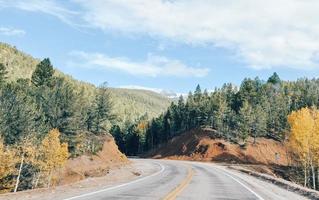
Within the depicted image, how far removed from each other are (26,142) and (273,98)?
353 feet

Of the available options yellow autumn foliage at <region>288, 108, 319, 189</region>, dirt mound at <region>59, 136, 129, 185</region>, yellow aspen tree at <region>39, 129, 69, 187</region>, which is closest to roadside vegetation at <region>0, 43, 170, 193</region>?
yellow aspen tree at <region>39, 129, 69, 187</region>

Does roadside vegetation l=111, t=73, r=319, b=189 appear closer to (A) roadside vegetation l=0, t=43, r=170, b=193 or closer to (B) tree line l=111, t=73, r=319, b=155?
(B) tree line l=111, t=73, r=319, b=155

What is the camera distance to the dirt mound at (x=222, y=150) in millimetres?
Answer: 112750

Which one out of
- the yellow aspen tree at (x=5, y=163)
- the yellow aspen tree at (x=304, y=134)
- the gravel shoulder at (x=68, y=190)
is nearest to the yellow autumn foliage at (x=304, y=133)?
the yellow aspen tree at (x=304, y=134)

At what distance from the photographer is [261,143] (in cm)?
12362

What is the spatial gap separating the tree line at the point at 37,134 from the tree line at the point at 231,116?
4559 centimetres

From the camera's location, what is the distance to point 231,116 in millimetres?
129875

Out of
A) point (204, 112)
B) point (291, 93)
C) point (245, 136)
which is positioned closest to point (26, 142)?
point (245, 136)

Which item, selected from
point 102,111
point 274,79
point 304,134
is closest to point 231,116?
point 102,111

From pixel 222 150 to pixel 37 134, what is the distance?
57.8 meters

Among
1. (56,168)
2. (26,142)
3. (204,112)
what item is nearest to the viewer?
(26,142)

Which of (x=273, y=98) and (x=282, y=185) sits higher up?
(x=273, y=98)

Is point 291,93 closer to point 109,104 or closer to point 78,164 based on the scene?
point 109,104

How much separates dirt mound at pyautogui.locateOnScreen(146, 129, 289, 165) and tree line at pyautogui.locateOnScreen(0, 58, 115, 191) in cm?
3174
